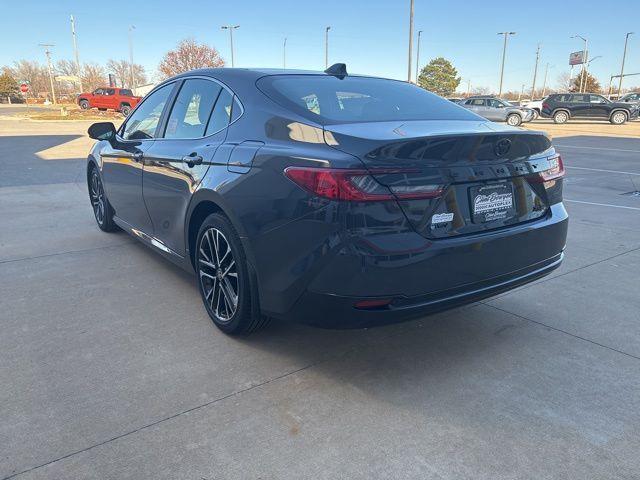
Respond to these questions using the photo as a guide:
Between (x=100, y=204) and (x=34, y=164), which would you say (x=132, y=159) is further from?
(x=34, y=164)

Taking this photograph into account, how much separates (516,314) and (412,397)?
4.44 feet

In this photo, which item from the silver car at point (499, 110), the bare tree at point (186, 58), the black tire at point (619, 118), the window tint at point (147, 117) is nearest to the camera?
the window tint at point (147, 117)

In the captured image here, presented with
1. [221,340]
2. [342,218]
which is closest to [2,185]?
[221,340]

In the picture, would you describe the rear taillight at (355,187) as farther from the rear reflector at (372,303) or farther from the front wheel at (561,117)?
the front wheel at (561,117)

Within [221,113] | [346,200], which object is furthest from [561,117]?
[346,200]

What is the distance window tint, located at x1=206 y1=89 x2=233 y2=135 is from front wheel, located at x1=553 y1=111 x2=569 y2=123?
32.3m

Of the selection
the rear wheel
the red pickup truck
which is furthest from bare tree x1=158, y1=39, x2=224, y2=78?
the rear wheel

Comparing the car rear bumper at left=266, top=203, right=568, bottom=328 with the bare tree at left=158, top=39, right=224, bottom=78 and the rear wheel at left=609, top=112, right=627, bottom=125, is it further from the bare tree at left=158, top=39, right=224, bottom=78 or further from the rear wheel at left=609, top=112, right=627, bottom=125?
the bare tree at left=158, top=39, right=224, bottom=78

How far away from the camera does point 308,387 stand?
2.64m

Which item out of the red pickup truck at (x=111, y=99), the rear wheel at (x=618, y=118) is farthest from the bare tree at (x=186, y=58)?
the rear wheel at (x=618, y=118)

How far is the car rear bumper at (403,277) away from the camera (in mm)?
2250

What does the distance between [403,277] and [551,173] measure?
1.28 m

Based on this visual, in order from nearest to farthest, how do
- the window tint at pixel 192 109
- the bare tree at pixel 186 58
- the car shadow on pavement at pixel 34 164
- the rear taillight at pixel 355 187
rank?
the rear taillight at pixel 355 187 → the window tint at pixel 192 109 → the car shadow on pavement at pixel 34 164 → the bare tree at pixel 186 58

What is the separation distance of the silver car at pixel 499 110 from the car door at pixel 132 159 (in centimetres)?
2571
